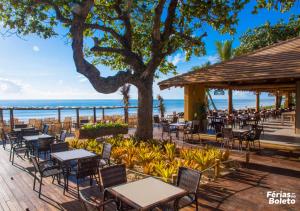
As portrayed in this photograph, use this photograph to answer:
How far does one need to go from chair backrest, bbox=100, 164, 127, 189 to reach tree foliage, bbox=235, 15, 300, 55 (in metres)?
22.1

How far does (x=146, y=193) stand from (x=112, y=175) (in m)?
1.00

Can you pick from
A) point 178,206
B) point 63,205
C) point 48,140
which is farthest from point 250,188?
point 48,140

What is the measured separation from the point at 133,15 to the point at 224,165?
7.40 m

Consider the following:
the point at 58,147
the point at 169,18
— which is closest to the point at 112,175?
the point at 58,147

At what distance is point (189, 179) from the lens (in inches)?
149

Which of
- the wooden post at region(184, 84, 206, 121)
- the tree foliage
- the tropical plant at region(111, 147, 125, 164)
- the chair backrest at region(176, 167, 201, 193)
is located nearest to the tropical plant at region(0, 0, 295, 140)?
the wooden post at region(184, 84, 206, 121)

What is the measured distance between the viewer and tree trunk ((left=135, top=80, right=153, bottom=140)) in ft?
30.2

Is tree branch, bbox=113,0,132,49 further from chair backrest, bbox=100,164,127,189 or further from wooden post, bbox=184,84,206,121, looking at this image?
chair backrest, bbox=100,164,127,189

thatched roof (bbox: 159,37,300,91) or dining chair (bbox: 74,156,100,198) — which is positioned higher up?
thatched roof (bbox: 159,37,300,91)

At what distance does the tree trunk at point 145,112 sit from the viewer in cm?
920

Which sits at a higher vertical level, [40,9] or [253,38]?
[253,38]

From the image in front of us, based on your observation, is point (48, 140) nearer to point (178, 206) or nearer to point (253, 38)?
point (178, 206)

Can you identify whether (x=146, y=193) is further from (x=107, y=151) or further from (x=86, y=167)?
(x=107, y=151)

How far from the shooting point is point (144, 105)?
9234 millimetres
